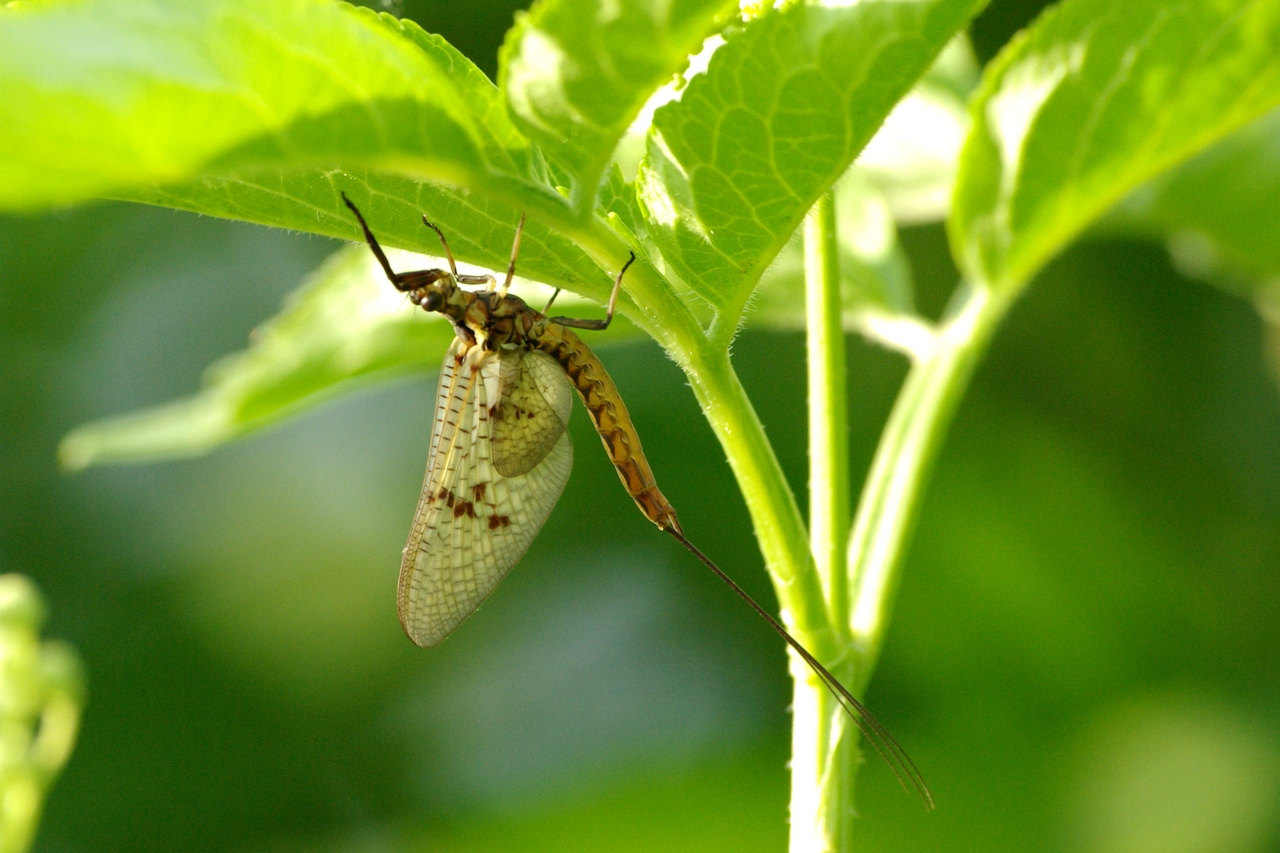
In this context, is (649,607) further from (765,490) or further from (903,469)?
(765,490)

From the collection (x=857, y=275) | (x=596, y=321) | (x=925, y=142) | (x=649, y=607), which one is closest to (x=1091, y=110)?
(x=857, y=275)

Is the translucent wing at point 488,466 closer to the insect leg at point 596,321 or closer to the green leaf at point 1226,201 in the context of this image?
the insect leg at point 596,321

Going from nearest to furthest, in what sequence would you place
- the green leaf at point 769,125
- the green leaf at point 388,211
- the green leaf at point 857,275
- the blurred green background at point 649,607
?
the green leaf at point 769,125
the green leaf at point 388,211
the green leaf at point 857,275
the blurred green background at point 649,607

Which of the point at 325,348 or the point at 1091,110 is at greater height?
the point at 1091,110

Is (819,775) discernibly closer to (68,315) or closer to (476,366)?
(476,366)

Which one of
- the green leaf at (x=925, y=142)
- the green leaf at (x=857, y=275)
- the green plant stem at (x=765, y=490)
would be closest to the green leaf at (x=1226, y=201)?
the green leaf at (x=925, y=142)

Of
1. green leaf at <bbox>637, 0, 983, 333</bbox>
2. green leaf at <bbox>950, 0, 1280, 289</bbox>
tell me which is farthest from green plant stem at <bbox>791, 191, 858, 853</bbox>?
green leaf at <bbox>950, 0, 1280, 289</bbox>

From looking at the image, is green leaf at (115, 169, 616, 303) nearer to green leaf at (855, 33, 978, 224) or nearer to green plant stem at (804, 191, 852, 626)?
green plant stem at (804, 191, 852, 626)
